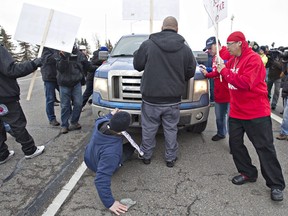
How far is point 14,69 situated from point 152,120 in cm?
197

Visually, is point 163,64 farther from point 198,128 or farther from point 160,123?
point 198,128

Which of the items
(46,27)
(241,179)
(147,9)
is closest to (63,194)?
(241,179)

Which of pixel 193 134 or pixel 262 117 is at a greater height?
pixel 262 117

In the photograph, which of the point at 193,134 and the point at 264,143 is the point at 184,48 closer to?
the point at 264,143

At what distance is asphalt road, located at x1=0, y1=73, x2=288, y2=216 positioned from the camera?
2.54 metres

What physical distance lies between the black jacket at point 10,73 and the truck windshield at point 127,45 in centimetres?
198

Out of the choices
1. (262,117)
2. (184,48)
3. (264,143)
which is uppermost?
(184,48)

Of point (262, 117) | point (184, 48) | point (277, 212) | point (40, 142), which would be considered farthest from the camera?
point (40, 142)

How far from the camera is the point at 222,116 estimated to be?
13.9ft

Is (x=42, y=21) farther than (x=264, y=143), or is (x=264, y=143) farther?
(x=42, y=21)

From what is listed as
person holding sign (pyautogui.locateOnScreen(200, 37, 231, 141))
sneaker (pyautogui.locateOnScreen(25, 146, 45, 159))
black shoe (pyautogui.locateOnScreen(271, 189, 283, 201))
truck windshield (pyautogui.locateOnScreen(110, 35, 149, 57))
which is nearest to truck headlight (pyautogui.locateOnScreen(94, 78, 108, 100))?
truck windshield (pyautogui.locateOnScreen(110, 35, 149, 57))

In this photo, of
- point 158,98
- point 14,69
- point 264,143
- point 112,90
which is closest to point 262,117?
point 264,143

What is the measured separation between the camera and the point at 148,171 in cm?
334

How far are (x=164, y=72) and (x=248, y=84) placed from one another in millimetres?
1010
